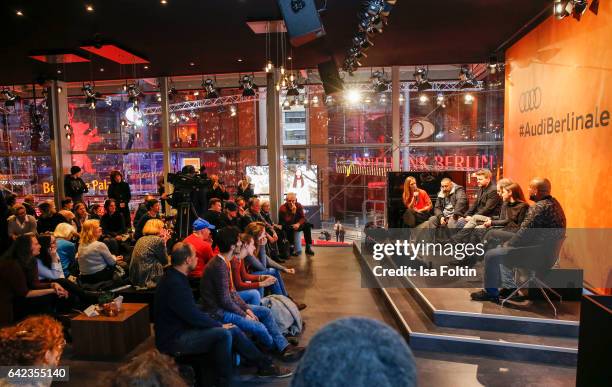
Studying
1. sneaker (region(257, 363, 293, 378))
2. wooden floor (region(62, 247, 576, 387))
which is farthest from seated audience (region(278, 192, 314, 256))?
sneaker (region(257, 363, 293, 378))

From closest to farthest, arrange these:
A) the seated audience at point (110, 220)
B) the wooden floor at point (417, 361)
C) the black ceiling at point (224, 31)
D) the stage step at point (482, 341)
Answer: the wooden floor at point (417, 361)
the stage step at point (482, 341)
the black ceiling at point (224, 31)
the seated audience at point (110, 220)

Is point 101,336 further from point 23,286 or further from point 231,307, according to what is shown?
point 231,307

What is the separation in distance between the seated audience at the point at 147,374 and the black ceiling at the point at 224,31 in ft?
15.6

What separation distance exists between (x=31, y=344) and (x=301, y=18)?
352 centimetres

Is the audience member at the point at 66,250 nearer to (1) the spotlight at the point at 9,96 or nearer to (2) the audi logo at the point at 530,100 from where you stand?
(1) the spotlight at the point at 9,96

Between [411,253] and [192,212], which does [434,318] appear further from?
[192,212]

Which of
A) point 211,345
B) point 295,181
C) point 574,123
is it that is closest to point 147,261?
point 211,345

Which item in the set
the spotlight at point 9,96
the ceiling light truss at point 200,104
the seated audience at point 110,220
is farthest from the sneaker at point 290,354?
the spotlight at point 9,96

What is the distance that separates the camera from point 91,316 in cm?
387

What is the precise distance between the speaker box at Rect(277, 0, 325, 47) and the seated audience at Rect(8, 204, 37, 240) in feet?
15.6

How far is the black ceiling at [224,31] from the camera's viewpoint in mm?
5332

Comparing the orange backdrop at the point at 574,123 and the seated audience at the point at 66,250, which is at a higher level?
the orange backdrop at the point at 574,123

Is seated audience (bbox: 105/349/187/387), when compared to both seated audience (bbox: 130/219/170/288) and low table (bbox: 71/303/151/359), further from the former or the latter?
seated audience (bbox: 130/219/170/288)

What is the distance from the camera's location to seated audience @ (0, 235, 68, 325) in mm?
3576
